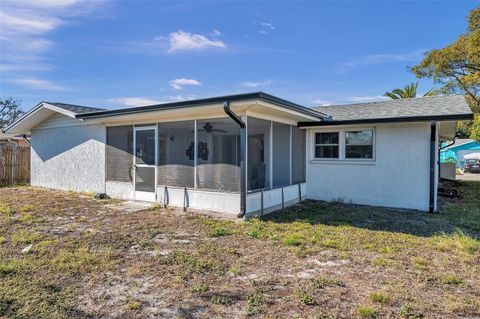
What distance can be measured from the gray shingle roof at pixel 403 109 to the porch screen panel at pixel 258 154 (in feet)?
9.39

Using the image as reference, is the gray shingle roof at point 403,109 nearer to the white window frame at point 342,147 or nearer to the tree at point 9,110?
the white window frame at point 342,147

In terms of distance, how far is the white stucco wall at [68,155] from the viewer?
1054 centimetres

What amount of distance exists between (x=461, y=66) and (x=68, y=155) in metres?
25.7

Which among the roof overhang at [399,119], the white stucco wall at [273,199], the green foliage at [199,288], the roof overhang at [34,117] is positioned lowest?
the green foliage at [199,288]

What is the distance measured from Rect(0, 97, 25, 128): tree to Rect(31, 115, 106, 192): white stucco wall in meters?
33.1

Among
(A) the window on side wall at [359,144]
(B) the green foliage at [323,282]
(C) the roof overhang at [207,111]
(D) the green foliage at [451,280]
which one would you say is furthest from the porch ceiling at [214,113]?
(D) the green foliage at [451,280]

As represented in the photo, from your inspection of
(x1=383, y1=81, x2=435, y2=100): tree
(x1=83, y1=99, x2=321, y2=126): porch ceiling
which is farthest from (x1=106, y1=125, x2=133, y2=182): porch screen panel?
(x1=383, y1=81, x2=435, y2=100): tree

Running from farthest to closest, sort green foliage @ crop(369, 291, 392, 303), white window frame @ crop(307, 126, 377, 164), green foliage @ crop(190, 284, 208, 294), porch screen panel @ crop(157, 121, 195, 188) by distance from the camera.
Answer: white window frame @ crop(307, 126, 377, 164) → porch screen panel @ crop(157, 121, 195, 188) → green foliage @ crop(190, 284, 208, 294) → green foliage @ crop(369, 291, 392, 303)

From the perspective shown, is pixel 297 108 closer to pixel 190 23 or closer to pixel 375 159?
pixel 375 159

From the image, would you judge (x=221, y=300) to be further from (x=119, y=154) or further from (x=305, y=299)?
(x=119, y=154)

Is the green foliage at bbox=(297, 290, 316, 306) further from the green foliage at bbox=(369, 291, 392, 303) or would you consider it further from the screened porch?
the screened porch

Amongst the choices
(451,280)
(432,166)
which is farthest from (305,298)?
(432,166)

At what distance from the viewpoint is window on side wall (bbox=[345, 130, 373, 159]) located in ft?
29.9

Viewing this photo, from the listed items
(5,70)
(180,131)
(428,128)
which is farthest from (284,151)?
(5,70)
